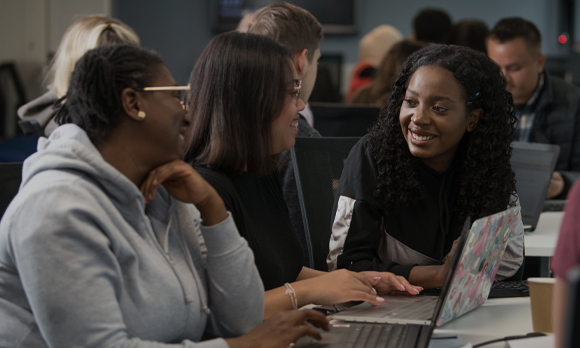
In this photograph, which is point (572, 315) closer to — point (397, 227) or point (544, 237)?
point (397, 227)

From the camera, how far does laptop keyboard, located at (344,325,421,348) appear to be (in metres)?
1.01

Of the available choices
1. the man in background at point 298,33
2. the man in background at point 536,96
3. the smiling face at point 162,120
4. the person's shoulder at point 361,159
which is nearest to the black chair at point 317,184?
the person's shoulder at point 361,159

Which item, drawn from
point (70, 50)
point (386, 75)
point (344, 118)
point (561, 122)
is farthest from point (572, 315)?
point (386, 75)

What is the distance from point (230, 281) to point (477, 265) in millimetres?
487

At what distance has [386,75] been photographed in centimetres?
311

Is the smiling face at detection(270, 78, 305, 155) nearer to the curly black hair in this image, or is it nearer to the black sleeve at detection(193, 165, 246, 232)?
the black sleeve at detection(193, 165, 246, 232)

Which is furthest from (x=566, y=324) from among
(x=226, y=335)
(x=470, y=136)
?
(x=470, y=136)

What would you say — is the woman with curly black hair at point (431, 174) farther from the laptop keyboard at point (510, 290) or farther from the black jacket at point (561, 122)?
the black jacket at point (561, 122)

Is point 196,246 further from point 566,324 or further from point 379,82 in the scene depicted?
point 379,82

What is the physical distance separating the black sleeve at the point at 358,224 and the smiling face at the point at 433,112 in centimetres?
14

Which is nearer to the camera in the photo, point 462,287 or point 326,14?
point 462,287

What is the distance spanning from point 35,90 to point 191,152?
531 cm

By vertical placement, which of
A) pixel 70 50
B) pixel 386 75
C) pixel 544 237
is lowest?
pixel 544 237

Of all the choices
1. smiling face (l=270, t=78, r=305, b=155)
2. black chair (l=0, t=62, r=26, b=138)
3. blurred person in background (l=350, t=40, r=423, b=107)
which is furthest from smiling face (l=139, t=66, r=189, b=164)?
black chair (l=0, t=62, r=26, b=138)
